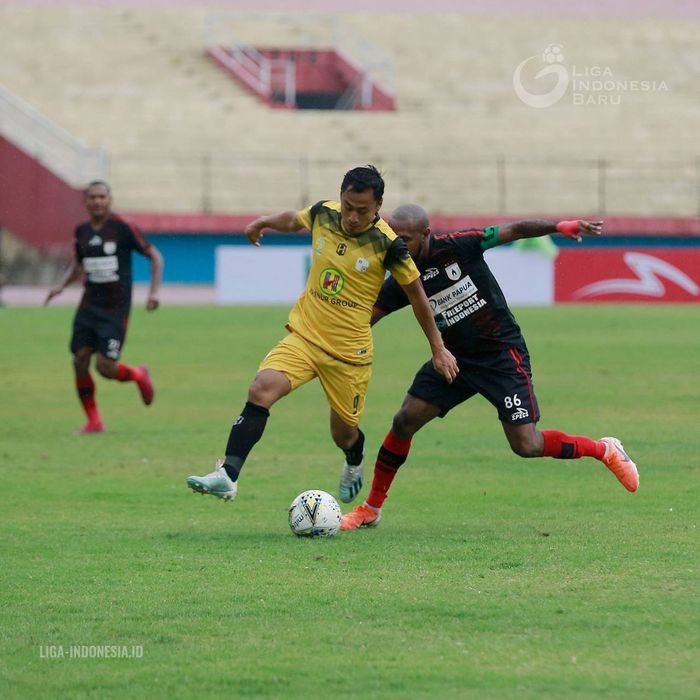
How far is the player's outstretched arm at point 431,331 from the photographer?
7754 millimetres

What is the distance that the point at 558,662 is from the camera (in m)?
5.22

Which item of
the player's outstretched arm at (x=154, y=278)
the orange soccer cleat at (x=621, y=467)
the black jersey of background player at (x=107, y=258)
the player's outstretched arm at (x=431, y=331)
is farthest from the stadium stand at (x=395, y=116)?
the player's outstretched arm at (x=431, y=331)

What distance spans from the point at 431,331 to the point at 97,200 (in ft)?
21.2

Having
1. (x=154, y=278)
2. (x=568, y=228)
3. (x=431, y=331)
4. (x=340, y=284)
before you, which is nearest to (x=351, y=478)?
(x=340, y=284)

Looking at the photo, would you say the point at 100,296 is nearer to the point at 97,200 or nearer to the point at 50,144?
the point at 97,200

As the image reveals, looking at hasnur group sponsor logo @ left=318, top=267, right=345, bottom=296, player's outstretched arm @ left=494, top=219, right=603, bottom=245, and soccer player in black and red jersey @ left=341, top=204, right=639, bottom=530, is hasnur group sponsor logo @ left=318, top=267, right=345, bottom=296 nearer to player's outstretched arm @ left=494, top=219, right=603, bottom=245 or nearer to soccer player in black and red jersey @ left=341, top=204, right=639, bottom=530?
soccer player in black and red jersey @ left=341, top=204, right=639, bottom=530

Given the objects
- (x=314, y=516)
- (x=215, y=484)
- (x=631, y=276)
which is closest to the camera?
(x=215, y=484)

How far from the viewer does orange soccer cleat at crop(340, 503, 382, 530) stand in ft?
27.7

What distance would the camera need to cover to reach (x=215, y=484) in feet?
24.9

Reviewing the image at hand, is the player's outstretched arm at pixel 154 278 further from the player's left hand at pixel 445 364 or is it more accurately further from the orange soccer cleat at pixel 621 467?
the player's left hand at pixel 445 364

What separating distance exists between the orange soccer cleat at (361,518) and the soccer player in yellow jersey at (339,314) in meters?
0.41

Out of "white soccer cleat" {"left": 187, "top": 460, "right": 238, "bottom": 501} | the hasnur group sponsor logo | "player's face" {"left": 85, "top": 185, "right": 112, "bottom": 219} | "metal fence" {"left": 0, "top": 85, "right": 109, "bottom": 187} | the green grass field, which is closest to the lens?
the green grass field

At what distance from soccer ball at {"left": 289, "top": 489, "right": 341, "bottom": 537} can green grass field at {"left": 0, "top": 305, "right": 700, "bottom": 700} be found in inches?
4.1

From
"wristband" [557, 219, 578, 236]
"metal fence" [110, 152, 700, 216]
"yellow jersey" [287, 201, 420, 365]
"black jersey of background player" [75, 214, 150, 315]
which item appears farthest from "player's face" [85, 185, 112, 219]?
"metal fence" [110, 152, 700, 216]
